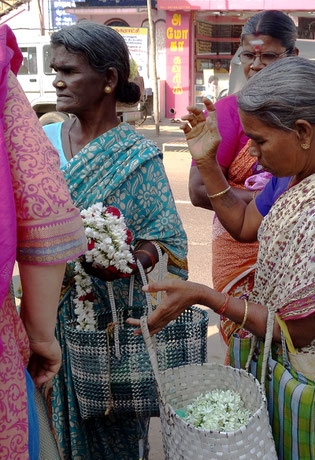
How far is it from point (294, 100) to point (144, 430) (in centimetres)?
145

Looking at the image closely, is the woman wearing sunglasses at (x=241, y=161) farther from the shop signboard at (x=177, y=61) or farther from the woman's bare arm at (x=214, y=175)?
the shop signboard at (x=177, y=61)

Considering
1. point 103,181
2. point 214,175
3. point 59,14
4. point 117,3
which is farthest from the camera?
point 59,14

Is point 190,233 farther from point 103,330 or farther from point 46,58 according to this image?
point 46,58

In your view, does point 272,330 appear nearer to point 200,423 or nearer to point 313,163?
point 200,423

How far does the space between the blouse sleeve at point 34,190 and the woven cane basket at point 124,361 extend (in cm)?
70

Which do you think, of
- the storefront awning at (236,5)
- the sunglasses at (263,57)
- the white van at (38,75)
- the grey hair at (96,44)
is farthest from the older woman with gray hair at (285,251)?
the storefront awning at (236,5)

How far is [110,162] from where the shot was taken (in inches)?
88.0

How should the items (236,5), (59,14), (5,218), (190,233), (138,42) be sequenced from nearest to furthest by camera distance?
1. (5,218)
2. (190,233)
3. (236,5)
4. (138,42)
5. (59,14)

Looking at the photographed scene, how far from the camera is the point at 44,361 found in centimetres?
155

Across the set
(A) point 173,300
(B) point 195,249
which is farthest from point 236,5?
(A) point 173,300

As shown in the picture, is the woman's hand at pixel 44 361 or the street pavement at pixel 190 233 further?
the street pavement at pixel 190 233

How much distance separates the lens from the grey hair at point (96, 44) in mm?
2217

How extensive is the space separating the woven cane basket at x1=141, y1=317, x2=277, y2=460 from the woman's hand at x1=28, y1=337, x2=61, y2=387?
262mm

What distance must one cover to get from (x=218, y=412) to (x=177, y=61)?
55.3ft
